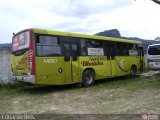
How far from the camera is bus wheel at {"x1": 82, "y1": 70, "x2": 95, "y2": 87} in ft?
52.5

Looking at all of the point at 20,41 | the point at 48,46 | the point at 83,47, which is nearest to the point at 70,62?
the point at 83,47

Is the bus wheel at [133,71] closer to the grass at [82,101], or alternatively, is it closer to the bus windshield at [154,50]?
the bus windshield at [154,50]

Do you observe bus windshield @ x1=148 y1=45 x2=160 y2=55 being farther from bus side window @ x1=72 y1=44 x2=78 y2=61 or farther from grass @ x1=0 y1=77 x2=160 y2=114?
bus side window @ x1=72 y1=44 x2=78 y2=61

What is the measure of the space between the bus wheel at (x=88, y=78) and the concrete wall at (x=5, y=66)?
4036mm

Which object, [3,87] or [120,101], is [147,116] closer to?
[120,101]

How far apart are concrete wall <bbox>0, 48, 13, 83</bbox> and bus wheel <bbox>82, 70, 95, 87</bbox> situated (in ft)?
13.2

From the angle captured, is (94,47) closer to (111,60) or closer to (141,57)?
(111,60)

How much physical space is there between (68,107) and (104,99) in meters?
1.78

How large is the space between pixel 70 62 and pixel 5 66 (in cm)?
415

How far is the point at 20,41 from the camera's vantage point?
1432cm

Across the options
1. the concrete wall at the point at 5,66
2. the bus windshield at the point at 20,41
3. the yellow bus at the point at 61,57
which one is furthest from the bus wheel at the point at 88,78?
the concrete wall at the point at 5,66

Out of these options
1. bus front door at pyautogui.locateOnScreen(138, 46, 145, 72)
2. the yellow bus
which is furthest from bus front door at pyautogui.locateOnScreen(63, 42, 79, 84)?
bus front door at pyautogui.locateOnScreen(138, 46, 145, 72)

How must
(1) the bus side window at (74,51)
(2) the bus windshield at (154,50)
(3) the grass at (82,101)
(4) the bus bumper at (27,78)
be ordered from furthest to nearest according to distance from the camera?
(2) the bus windshield at (154,50), (1) the bus side window at (74,51), (4) the bus bumper at (27,78), (3) the grass at (82,101)

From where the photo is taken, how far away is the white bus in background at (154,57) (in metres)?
21.0
